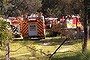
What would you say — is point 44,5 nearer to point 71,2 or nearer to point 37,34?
point 37,34

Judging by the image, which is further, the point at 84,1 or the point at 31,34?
the point at 31,34

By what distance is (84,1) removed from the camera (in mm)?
5789

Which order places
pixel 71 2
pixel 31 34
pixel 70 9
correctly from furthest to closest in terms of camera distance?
1. pixel 31 34
2. pixel 70 9
3. pixel 71 2

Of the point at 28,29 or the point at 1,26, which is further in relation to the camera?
the point at 28,29

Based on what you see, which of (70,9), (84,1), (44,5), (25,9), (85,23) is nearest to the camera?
(84,1)

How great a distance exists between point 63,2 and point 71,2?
173 mm

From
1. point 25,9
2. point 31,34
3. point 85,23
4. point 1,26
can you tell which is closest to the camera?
point 1,26

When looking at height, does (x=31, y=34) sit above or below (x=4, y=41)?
below

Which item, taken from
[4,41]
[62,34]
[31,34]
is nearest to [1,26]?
[4,41]

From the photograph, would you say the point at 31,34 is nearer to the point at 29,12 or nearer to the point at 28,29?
the point at 28,29

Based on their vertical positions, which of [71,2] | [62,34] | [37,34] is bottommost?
[37,34]

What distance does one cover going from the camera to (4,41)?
2670mm

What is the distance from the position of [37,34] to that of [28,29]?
691mm

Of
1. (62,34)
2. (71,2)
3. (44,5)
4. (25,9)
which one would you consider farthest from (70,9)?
(44,5)
